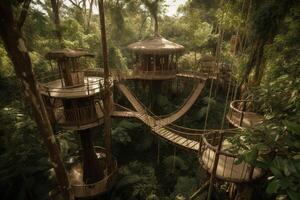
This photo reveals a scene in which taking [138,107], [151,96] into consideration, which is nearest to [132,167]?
[138,107]

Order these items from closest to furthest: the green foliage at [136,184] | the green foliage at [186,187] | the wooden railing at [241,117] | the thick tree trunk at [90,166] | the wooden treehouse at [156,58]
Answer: the wooden railing at [241,117]
the green foliage at [186,187]
the green foliage at [136,184]
the thick tree trunk at [90,166]
the wooden treehouse at [156,58]

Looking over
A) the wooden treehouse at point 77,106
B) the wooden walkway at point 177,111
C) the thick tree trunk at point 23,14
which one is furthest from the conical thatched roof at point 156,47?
the thick tree trunk at point 23,14

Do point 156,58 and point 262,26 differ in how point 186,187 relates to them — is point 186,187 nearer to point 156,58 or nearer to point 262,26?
point 262,26

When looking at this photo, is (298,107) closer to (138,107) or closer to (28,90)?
(28,90)

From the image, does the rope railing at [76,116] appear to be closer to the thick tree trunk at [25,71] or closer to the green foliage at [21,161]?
the green foliage at [21,161]

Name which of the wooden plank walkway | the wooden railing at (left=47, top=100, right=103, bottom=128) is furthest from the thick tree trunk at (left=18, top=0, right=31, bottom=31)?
the wooden plank walkway

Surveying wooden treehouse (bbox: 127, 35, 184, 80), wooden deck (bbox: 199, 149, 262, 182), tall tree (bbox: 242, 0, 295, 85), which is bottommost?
wooden deck (bbox: 199, 149, 262, 182)

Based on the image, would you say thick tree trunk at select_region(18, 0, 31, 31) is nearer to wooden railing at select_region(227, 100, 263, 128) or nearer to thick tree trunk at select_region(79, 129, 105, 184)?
thick tree trunk at select_region(79, 129, 105, 184)
